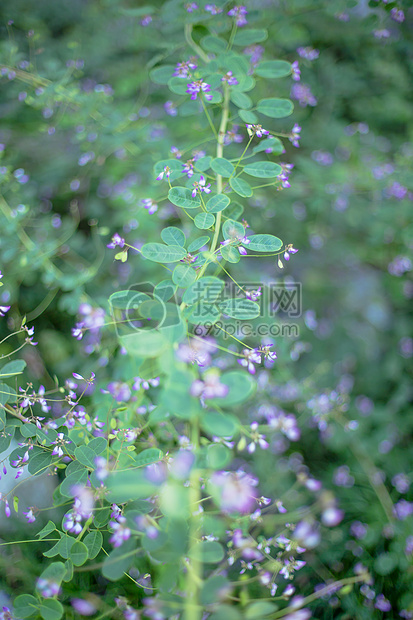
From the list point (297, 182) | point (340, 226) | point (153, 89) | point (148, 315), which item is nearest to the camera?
point (148, 315)

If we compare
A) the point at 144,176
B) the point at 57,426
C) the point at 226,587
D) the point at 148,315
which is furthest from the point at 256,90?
the point at 226,587

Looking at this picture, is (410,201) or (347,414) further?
(347,414)

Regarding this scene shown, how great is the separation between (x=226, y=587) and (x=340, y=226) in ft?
9.20

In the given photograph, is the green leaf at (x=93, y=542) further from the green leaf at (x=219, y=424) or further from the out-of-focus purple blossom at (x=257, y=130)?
the out-of-focus purple blossom at (x=257, y=130)

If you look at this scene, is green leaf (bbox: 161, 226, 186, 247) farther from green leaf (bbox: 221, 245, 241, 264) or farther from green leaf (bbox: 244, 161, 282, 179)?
green leaf (bbox: 244, 161, 282, 179)

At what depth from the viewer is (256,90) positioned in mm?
2287

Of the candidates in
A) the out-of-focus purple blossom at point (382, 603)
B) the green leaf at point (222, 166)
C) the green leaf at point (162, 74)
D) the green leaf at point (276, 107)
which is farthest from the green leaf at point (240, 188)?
the out-of-focus purple blossom at point (382, 603)

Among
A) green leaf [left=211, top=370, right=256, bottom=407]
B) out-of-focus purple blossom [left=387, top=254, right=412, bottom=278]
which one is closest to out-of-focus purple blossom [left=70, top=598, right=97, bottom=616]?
green leaf [left=211, top=370, right=256, bottom=407]

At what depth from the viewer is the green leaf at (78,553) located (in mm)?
1001

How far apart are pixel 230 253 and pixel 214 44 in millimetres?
985

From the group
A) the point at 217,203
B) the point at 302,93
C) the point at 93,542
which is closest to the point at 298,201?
the point at 302,93

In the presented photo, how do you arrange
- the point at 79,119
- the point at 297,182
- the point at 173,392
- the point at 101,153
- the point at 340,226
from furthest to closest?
1. the point at 340,226
2. the point at 297,182
3. the point at 101,153
4. the point at 79,119
5. the point at 173,392

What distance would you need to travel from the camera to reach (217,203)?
1.09 metres

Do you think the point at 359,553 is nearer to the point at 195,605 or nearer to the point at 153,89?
the point at 195,605
